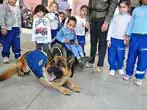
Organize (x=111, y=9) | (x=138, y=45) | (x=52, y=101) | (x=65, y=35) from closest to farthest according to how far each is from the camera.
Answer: (x=52, y=101), (x=138, y=45), (x=111, y=9), (x=65, y=35)

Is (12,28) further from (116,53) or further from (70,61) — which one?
(116,53)

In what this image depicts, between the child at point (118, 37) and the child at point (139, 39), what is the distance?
0.27 m

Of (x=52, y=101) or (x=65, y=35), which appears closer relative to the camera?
(x=52, y=101)

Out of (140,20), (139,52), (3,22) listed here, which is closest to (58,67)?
(139,52)

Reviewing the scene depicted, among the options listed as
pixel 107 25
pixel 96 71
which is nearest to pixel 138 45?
pixel 107 25

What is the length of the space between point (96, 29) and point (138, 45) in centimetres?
83

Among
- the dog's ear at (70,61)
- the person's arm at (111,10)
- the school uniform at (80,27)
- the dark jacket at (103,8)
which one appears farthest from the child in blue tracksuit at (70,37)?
the person's arm at (111,10)

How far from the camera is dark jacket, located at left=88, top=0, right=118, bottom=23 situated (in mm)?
4855

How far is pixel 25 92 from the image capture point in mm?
4172

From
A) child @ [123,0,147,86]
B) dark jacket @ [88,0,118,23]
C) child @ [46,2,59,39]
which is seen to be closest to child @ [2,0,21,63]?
child @ [46,2,59,39]

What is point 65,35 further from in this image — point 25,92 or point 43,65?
point 25,92

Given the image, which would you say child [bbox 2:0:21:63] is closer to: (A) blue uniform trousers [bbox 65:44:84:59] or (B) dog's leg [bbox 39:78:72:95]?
(A) blue uniform trousers [bbox 65:44:84:59]

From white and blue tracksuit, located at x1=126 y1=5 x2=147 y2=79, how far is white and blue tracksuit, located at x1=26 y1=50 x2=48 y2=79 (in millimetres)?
1238

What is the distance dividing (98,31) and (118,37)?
36 cm
